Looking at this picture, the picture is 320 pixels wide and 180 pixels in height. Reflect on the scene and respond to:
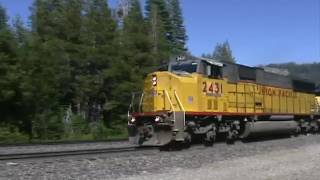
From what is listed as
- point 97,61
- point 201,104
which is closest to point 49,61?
point 97,61

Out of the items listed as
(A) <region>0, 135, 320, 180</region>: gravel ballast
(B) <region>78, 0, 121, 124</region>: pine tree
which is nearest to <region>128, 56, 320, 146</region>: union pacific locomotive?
(A) <region>0, 135, 320, 180</region>: gravel ballast

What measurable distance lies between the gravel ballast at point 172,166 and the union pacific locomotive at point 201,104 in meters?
2.12

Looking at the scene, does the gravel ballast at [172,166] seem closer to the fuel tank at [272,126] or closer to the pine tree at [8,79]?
the fuel tank at [272,126]

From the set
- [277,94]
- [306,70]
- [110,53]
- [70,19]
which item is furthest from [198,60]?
[306,70]

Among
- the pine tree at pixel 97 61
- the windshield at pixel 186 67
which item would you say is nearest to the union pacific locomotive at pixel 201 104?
the windshield at pixel 186 67

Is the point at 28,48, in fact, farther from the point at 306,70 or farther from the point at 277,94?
the point at 306,70

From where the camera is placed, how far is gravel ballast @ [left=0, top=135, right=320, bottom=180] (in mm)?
11539

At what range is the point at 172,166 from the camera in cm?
1345

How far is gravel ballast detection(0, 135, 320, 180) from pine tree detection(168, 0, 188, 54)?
49318 millimetres

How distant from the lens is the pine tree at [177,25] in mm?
65812

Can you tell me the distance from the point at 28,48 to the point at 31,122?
179 inches

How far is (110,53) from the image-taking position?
39094mm

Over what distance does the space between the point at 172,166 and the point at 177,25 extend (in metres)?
54.2

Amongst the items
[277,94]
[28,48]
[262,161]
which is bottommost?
[262,161]
